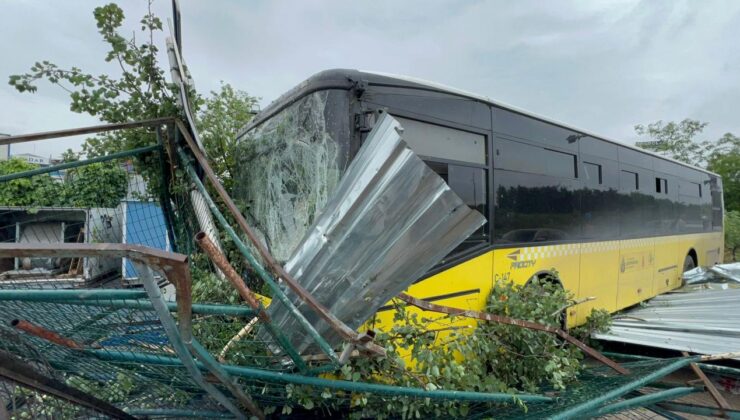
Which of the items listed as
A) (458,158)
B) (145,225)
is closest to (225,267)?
(458,158)

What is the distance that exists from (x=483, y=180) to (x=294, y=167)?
5.58 feet

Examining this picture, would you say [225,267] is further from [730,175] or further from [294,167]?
[730,175]

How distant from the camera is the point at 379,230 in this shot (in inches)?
68.4

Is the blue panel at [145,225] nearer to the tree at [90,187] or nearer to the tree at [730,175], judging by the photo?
the tree at [90,187]

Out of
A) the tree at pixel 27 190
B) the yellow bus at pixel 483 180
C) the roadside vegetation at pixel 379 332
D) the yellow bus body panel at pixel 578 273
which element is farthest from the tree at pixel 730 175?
the tree at pixel 27 190

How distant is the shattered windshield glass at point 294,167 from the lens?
263 centimetres

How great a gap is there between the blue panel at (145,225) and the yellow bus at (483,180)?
0.94 m

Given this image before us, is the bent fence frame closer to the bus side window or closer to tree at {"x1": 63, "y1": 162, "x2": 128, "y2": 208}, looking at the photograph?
tree at {"x1": 63, "y1": 162, "x2": 128, "y2": 208}

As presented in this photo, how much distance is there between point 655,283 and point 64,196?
858 centimetres

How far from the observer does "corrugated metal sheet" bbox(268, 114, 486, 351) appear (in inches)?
66.2

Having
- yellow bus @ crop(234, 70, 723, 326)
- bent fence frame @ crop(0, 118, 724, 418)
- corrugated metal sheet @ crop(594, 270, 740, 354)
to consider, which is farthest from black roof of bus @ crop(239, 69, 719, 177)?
corrugated metal sheet @ crop(594, 270, 740, 354)

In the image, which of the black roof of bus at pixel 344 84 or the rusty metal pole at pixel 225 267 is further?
the black roof of bus at pixel 344 84

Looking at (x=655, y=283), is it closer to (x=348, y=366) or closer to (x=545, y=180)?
(x=545, y=180)

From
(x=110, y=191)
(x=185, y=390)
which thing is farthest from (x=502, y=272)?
(x=110, y=191)
